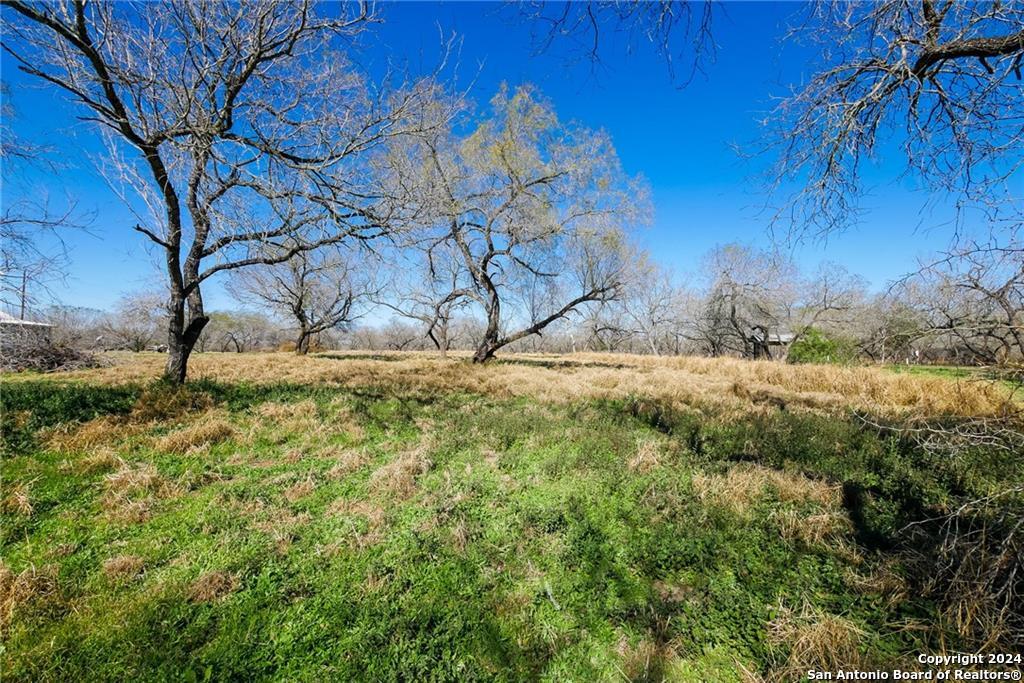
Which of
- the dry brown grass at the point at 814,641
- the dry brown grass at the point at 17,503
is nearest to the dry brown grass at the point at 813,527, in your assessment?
the dry brown grass at the point at 814,641

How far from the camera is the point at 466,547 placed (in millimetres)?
3369

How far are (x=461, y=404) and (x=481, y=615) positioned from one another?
5494mm

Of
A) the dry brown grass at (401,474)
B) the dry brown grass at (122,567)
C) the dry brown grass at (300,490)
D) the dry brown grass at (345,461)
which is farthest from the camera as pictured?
the dry brown grass at (345,461)

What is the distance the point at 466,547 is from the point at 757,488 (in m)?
3.15

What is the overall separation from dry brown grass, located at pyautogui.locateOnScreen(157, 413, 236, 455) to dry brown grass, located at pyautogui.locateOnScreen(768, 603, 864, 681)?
6296 millimetres

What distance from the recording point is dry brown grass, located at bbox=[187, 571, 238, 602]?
2.75 m

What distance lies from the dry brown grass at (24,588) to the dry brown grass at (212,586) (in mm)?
831

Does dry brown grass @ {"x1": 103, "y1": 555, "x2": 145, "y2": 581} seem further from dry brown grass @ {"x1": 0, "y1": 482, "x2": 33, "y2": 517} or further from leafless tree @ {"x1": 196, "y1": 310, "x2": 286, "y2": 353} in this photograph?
leafless tree @ {"x1": 196, "y1": 310, "x2": 286, "y2": 353}

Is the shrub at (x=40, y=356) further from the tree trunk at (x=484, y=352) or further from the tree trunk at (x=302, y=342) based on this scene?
the tree trunk at (x=484, y=352)

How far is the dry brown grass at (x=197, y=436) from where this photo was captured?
5004 mm

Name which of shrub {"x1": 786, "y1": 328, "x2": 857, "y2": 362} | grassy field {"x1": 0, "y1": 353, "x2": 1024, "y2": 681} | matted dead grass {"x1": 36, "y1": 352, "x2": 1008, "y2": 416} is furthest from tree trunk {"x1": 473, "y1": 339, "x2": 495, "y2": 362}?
shrub {"x1": 786, "y1": 328, "x2": 857, "y2": 362}

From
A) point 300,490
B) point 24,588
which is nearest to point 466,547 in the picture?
point 300,490

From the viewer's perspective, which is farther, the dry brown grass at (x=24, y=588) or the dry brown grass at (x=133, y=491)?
the dry brown grass at (x=133, y=491)

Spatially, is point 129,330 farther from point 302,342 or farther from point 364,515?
point 364,515
